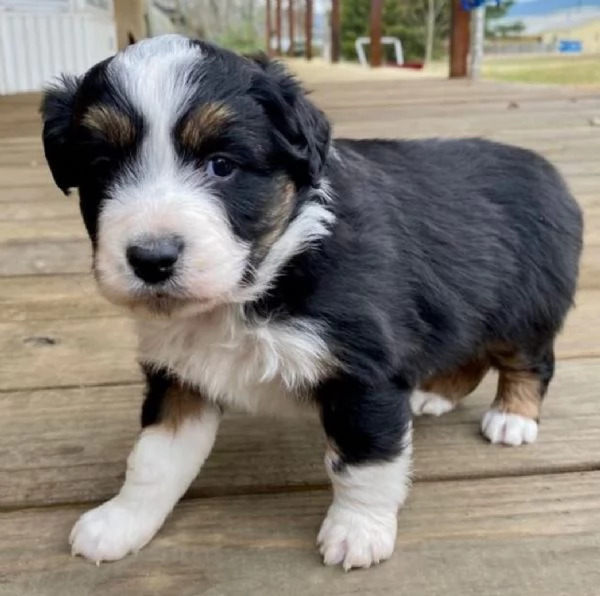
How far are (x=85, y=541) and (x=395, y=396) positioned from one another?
637mm

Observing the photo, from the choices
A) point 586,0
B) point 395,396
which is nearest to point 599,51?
point 586,0

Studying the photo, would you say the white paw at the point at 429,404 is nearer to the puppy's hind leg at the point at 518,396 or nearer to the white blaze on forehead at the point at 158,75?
the puppy's hind leg at the point at 518,396

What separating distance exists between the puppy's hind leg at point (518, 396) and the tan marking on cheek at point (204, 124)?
100 centimetres

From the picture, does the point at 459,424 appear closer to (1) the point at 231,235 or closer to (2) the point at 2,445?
(1) the point at 231,235

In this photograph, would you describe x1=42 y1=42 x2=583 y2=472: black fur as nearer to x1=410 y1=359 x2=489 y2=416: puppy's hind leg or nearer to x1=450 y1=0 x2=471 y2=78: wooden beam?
x1=410 y1=359 x2=489 y2=416: puppy's hind leg

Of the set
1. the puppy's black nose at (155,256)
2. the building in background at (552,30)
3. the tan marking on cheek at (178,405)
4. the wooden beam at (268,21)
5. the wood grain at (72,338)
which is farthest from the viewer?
the wooden beam at (268,21)

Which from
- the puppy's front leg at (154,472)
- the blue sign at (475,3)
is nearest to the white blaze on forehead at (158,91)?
the puppy's front leg at (154,472)

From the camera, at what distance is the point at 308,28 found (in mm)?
26547

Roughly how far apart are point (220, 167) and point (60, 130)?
351mm

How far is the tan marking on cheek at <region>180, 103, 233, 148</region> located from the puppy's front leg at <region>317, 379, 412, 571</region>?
0.50 meters

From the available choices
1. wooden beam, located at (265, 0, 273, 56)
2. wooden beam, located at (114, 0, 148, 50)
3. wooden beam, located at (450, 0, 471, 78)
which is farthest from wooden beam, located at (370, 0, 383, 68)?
wooden beam, located at (265, 0, 273, 56)

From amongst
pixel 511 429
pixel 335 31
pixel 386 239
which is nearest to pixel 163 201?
pixel 386 239

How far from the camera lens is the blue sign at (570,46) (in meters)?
12.8

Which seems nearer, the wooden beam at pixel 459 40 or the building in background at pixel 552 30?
the wooden beam at pixel 459 40
